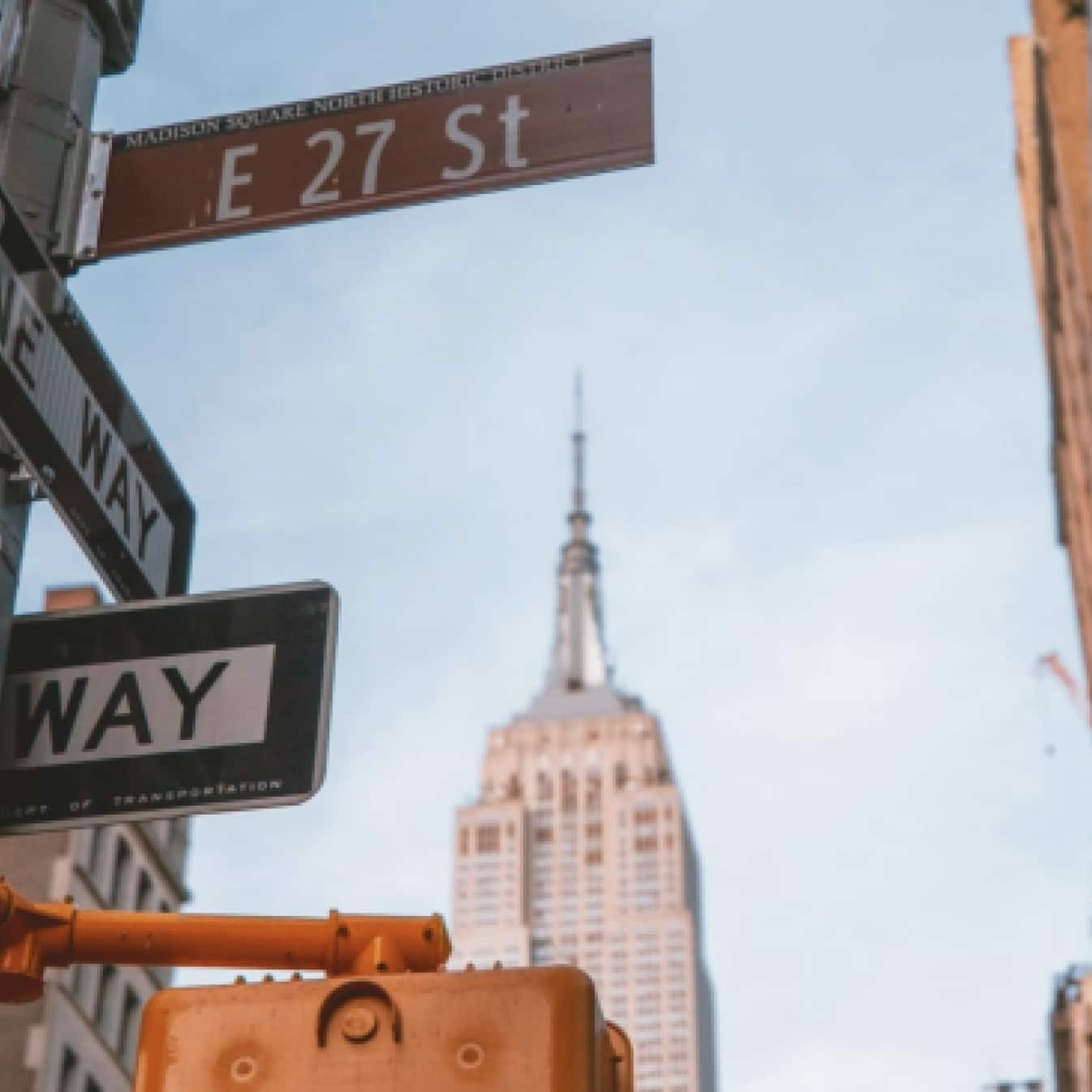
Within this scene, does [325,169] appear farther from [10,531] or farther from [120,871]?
[120,871]

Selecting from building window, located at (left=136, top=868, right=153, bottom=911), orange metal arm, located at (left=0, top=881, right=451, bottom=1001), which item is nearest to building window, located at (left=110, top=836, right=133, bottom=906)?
building window, located at (left=136, top=868, right=153, bottom=911)

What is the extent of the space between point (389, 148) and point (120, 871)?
39.9 meters

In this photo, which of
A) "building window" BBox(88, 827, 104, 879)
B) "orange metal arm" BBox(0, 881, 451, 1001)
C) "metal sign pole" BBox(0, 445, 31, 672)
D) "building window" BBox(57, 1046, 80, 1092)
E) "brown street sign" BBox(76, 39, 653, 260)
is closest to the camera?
"orange metal arm" BBox(0, 881, 451, 1001)

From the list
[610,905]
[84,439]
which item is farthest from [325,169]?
[610,905]

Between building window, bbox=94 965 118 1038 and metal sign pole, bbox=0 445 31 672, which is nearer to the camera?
metal sign pole, bbox=0 445 31 672

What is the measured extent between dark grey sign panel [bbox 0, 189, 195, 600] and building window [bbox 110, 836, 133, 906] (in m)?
39.1

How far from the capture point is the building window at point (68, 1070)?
3869 cm

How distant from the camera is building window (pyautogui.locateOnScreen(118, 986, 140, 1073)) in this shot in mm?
42906

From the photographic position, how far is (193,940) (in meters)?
4.43

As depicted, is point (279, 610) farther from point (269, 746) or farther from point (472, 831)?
point (472, 831)

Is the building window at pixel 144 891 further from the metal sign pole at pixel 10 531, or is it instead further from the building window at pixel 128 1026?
the metal sign pole at pixel 10 531

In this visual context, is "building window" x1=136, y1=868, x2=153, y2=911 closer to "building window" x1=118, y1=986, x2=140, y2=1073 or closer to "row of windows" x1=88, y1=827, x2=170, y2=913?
"row of windows" x1=88, y1=827, x2=170, y2=913

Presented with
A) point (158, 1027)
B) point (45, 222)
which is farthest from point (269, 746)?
point (45, 222)

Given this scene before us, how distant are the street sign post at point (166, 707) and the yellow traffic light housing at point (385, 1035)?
100 cm
